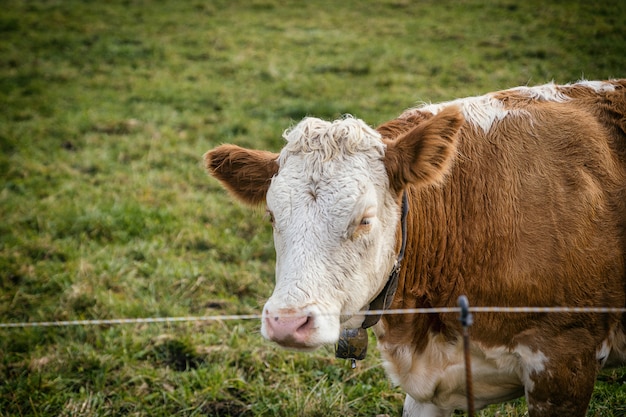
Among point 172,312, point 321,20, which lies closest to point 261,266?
point 172,312

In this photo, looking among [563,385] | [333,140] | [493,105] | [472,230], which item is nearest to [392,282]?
[472,230]

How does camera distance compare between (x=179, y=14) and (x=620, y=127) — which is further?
(x=179, y=14)

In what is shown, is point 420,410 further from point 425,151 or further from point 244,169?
point 244,169

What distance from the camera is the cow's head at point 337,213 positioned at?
99.7 inches

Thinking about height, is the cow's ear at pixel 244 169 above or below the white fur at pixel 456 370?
above

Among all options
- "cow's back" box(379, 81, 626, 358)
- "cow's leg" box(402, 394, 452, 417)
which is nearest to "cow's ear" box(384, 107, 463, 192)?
"cow's back" box(379, 81, 626, 358)

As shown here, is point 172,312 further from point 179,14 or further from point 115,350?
point 179,14

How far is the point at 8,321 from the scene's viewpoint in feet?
16.6

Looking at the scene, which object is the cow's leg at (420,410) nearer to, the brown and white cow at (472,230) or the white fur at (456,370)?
the brown and white cow at (472,230)

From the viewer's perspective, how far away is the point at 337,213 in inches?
106

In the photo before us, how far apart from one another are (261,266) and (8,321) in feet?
7.85

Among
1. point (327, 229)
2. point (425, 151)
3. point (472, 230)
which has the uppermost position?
point (425, 151)

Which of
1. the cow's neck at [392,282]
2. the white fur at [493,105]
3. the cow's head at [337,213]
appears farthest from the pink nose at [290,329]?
the white fur at [493,105]

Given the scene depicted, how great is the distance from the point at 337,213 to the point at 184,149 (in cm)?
614
